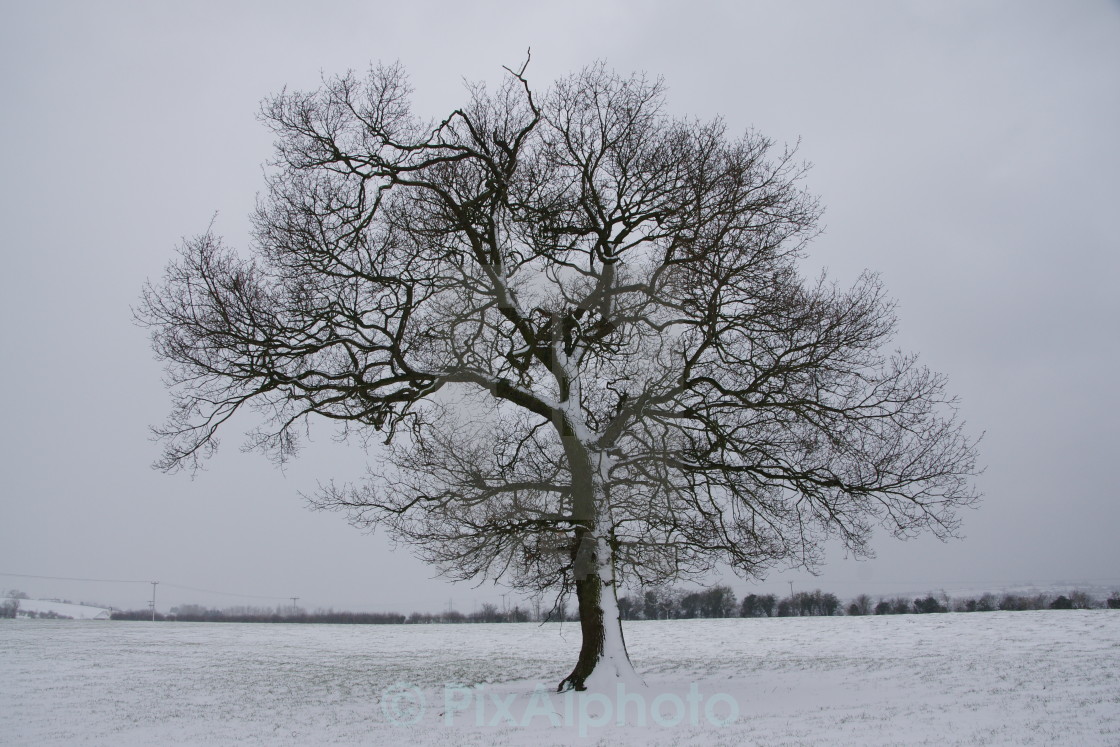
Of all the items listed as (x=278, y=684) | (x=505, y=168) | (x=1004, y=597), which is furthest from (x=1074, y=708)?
(x=1004, y=597)

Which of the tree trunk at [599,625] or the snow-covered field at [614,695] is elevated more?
the tree trunk at [599,625]

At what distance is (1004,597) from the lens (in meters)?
51.6

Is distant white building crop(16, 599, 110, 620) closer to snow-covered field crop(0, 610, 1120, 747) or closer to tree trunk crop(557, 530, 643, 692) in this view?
snow-covered field crop(0, 610, 1120, 747)

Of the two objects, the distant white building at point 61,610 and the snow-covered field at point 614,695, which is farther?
the distant white building at point 61,610

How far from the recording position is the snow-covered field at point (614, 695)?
10.6m

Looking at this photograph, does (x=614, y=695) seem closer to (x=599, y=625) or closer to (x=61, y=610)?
(x=599, y=625)

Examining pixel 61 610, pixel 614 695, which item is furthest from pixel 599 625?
pixel 61 610

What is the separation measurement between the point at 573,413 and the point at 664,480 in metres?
3.01

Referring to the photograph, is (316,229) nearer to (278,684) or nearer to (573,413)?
(573,413)

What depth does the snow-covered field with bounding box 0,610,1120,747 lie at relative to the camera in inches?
418

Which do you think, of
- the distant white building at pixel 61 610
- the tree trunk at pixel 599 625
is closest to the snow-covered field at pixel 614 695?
the tree trunk at pixel 599 625

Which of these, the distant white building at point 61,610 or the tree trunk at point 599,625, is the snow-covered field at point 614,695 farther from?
the distant white building at point 61,610

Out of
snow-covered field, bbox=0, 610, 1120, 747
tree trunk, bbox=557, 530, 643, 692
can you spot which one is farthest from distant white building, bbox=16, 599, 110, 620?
tree trunk, bbox=557, 530, 643, 692

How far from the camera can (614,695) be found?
1319 centimetres
